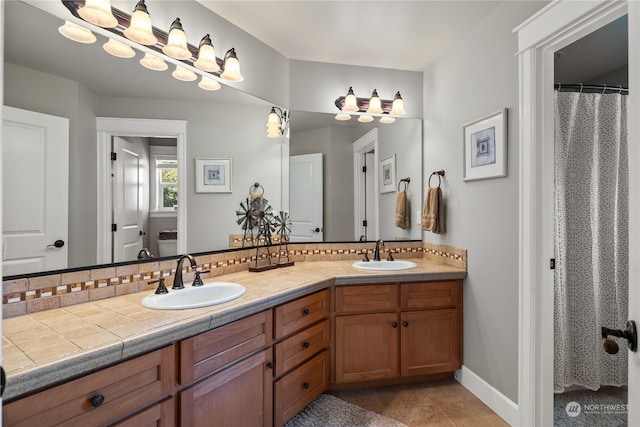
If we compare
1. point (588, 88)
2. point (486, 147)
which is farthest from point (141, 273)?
point (588, 88)

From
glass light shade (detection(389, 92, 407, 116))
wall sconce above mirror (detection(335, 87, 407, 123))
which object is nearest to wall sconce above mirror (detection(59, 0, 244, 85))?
wall sconce above mirror (detection(335, 87, 407, 123))

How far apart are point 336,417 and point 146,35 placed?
2.37 metres

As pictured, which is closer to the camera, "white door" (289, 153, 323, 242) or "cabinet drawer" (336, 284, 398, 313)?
"cabinet drawer" (336, 284, 398, 313)

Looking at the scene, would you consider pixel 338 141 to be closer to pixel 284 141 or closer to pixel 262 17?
pixel 284 141

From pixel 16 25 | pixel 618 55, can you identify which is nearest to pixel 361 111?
pixel 618 55

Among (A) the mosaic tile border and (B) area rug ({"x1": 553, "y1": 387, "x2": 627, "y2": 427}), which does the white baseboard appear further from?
(A) the mosaic tile border

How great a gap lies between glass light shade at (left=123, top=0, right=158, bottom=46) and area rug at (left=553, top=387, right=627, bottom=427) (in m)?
3.12

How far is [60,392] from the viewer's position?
97cm

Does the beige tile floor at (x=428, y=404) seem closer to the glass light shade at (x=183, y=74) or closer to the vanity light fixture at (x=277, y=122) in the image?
the vanity light fixture at (x=277, y=122)

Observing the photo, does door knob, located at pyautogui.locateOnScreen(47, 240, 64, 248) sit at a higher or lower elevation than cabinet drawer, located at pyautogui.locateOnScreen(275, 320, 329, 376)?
higher

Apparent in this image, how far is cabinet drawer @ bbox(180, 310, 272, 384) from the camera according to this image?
1295 mm

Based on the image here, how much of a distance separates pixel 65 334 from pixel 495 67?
2530 mm

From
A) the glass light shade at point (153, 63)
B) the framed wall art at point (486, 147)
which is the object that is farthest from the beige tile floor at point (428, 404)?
the glass light shade at point (153, 63)

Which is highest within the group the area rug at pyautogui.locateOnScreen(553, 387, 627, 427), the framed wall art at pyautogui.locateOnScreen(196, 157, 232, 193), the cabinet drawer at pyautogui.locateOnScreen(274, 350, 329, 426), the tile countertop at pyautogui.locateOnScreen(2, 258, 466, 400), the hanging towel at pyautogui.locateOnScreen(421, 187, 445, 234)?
the framed wall art at pyautogui.locateOnScreen(196, 157, 232, 193)
